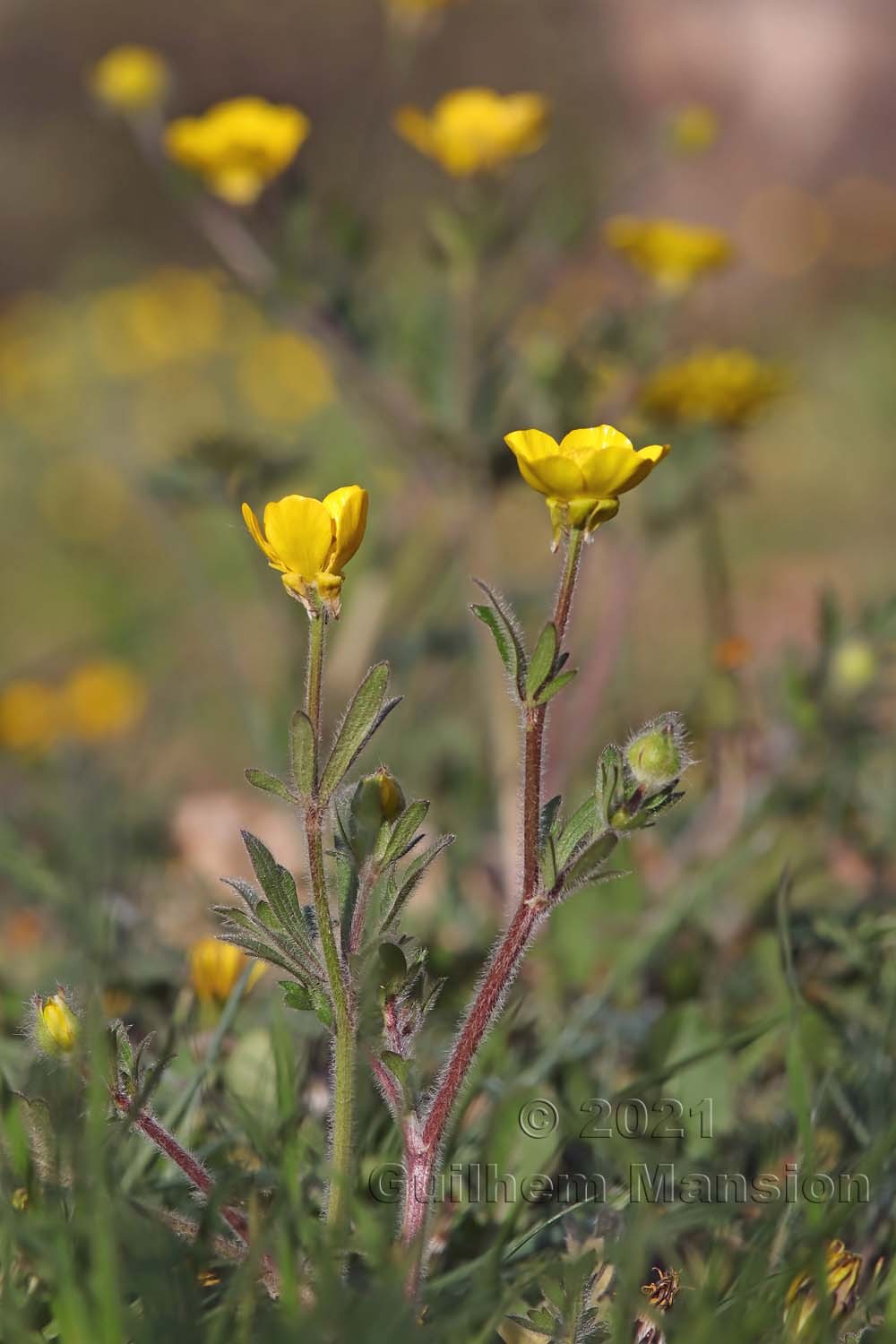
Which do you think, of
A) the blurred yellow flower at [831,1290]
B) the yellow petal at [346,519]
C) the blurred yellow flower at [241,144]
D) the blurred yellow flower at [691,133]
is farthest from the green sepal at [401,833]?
the blurred yellow flower at [691,133]

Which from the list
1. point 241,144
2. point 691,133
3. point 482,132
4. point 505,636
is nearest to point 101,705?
point 241,144

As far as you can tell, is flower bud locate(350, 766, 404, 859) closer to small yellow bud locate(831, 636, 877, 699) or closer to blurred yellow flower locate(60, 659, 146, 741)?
small yellow bud locate(831, 636, 877, 699)

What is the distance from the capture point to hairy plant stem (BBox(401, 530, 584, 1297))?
0.65 m

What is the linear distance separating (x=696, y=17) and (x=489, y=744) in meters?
5.24

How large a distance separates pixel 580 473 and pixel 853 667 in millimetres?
679

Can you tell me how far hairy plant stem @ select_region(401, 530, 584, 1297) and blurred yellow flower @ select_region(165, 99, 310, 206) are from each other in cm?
82

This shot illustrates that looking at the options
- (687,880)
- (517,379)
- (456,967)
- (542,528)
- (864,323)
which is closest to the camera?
(456,967)

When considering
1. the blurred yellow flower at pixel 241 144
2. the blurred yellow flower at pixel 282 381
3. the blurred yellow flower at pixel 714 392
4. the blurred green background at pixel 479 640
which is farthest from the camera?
the blurred yellow flower at pixel 282 381

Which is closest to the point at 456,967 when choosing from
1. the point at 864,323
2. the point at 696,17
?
the point at 864,323

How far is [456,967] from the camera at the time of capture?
1.20 m

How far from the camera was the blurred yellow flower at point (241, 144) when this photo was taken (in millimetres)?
1314

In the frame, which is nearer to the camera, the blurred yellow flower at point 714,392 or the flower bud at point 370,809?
the flower bud at point 370,809

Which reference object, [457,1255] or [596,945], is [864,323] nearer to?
[596,945]

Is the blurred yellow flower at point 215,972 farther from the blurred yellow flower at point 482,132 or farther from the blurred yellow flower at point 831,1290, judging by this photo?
the blurred yellow flower at point 482,132
